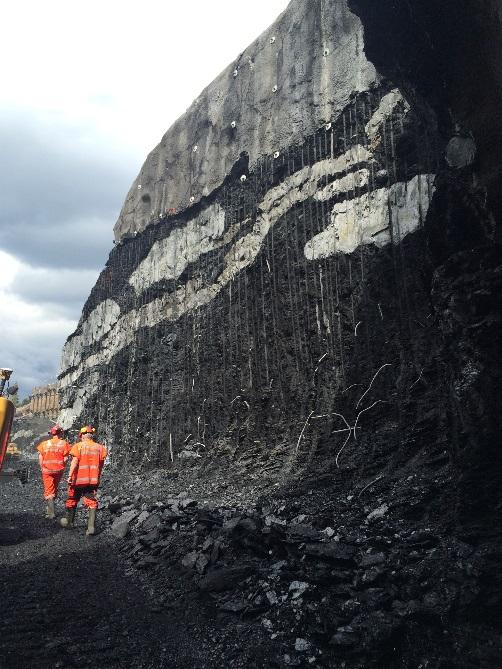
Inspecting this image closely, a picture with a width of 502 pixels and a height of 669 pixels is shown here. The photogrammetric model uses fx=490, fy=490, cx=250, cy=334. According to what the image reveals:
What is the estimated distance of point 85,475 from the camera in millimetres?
7723

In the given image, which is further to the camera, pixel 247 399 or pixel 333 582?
pixel 247 399

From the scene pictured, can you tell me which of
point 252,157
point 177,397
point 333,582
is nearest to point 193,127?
point 252,157

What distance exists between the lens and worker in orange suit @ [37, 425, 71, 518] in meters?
8.65

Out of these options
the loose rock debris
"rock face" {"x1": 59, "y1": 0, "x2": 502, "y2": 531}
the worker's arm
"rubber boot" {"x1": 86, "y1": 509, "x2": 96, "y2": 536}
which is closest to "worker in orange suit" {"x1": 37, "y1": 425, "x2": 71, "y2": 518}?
the worker's arm

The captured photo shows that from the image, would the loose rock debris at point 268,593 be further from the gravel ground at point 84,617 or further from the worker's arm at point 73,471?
the worker's arm at point 73,471

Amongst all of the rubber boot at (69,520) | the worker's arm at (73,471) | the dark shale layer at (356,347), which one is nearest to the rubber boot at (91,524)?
the rubber boot at (69,520)

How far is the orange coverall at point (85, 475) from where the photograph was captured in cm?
768

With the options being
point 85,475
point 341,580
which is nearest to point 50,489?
point 85,475

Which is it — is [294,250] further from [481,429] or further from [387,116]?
[481,429]

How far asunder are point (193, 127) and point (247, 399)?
1110cm

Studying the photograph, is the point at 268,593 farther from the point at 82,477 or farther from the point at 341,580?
the point at 82,477

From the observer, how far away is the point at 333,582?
13.8 ft

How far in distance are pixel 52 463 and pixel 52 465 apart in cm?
4

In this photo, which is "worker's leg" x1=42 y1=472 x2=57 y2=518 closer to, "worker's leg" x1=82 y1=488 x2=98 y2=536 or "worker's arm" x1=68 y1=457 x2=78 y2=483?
"worker's arm" x1=68 y1=457 x2=78 y2=483
